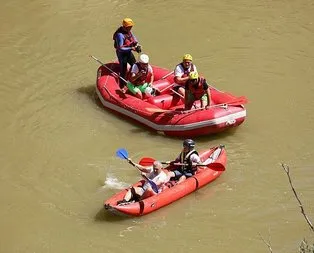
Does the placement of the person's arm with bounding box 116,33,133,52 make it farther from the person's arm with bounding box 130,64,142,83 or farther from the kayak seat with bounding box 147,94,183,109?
the kayak seat with bounding box 147,94,183,109

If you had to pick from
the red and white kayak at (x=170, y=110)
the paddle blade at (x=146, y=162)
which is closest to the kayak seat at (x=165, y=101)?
the red and white kayak at (x=170, y=110)

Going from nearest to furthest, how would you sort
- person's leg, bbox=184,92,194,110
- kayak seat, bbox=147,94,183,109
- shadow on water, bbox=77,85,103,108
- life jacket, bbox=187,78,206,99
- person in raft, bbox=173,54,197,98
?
life jacket, bbox=187,78,206,99, person's leg, bbox=184,92,194,110, person in raft, bbox=173,54,197,98, kayak seat, bbox=147,94,183,109, shadow on water, bbox=77,85,103,108

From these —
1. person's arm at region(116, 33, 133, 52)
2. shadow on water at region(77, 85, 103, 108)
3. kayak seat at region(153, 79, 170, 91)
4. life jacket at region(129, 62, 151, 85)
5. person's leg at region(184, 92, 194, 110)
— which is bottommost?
shadow on water at region(77, 85, 103, 108)

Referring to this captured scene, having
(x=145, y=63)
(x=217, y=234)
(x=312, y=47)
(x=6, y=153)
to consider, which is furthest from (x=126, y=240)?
(x=312, y=47)

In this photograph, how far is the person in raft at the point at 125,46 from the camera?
38.2 ft

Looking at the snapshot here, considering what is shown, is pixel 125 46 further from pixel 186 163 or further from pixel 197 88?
pixel 186 163

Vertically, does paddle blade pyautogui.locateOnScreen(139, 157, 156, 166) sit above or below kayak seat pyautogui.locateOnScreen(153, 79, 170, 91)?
below

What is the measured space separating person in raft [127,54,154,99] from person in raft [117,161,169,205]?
2.42 metres

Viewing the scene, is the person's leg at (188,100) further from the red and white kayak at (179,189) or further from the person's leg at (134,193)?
the person's leg at (134,193)

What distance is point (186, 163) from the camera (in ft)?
30.8

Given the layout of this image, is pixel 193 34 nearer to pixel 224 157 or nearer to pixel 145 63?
pixel 145 63

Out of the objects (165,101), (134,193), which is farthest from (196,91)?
(134,193)

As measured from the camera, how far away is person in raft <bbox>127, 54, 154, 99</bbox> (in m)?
11.2

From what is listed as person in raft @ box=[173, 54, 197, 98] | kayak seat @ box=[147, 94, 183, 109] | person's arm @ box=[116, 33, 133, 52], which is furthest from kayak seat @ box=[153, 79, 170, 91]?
person's arm @ box=[116, 33, 133, 52]
